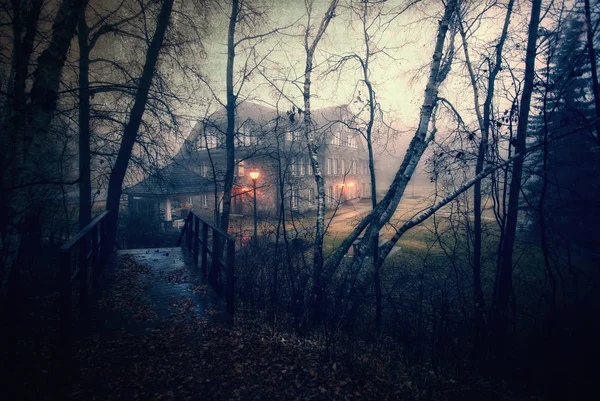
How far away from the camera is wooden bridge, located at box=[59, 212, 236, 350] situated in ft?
12.9

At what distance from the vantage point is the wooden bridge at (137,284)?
394cm

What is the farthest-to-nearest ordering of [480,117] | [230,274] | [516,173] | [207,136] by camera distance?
[207,136] < [480,117] < [516,173] < [230,274]

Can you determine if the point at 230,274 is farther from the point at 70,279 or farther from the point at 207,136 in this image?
the point at 207,136

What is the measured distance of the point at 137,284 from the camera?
584 centimetres

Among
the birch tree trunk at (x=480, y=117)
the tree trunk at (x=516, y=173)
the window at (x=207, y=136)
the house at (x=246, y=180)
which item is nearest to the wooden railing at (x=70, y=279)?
the window at (x=207, y=136)

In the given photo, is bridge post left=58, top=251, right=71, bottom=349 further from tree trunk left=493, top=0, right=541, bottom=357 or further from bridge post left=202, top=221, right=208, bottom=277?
tree trunk left=493, top=0, right=541, bottom=357

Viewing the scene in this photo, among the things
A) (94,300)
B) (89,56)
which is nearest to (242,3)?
(89,56)

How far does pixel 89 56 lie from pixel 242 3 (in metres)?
5.62

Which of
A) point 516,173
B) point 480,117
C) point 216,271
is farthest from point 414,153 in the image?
point 216,271

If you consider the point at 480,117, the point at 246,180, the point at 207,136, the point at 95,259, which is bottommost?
the point at 95,259

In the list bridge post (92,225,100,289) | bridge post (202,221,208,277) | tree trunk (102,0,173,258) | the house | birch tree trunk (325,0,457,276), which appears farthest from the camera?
the house

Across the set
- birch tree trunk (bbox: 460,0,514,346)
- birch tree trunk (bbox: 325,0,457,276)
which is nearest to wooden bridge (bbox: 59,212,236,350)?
birch tree trunk (bbox: 325,0,457,276)

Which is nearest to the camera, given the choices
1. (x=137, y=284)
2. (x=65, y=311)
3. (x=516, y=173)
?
(x=65, y=311)

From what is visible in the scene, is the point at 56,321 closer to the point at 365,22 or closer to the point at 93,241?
the point at 93,241
